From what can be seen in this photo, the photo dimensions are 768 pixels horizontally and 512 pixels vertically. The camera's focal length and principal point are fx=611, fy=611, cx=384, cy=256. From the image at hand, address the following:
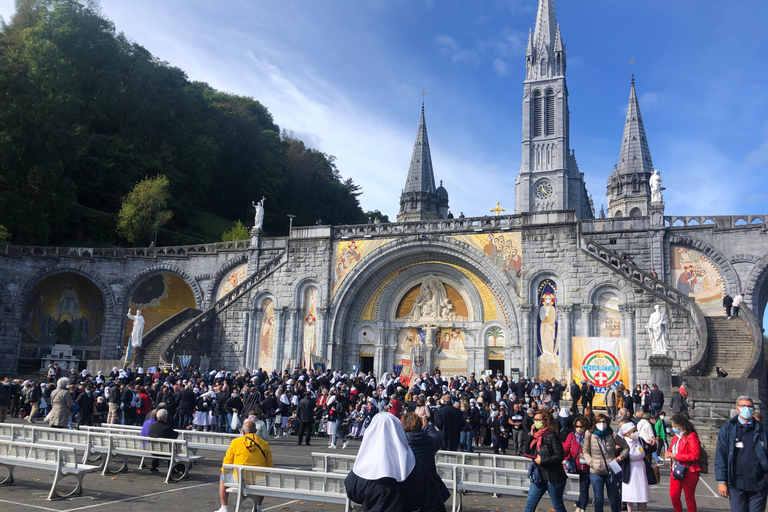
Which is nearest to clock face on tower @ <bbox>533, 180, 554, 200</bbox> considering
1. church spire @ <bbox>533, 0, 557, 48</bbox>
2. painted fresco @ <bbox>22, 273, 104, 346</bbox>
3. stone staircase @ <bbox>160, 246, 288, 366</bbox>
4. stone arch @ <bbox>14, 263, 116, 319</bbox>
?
church spire @ <bbox>533, 0, 557, 48</bbox>

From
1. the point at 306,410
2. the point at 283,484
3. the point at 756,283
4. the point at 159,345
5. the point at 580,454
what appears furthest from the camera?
the point at 159,345

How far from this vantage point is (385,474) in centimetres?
465

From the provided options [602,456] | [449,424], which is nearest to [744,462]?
[602,456]

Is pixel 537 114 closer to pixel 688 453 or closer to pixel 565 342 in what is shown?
pixel 565 342

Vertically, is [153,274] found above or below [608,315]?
above

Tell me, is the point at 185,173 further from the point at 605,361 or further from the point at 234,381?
the point at 605,361

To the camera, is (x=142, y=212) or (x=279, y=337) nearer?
(x=279, y=337)

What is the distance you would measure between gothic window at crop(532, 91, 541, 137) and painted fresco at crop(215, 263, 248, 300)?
4666 centimetres

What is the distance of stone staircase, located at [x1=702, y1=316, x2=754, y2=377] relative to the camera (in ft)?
63.2

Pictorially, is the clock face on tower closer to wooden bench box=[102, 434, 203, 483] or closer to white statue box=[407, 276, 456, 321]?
white statue box=[407, 276, 456, 321]

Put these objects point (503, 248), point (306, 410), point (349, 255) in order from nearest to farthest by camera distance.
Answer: point (306, 410) → point (503, 248) → point (349, 255)

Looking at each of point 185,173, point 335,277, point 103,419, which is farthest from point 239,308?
point 185,173

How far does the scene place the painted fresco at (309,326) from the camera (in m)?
30.0

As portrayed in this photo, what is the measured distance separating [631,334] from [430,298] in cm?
954
